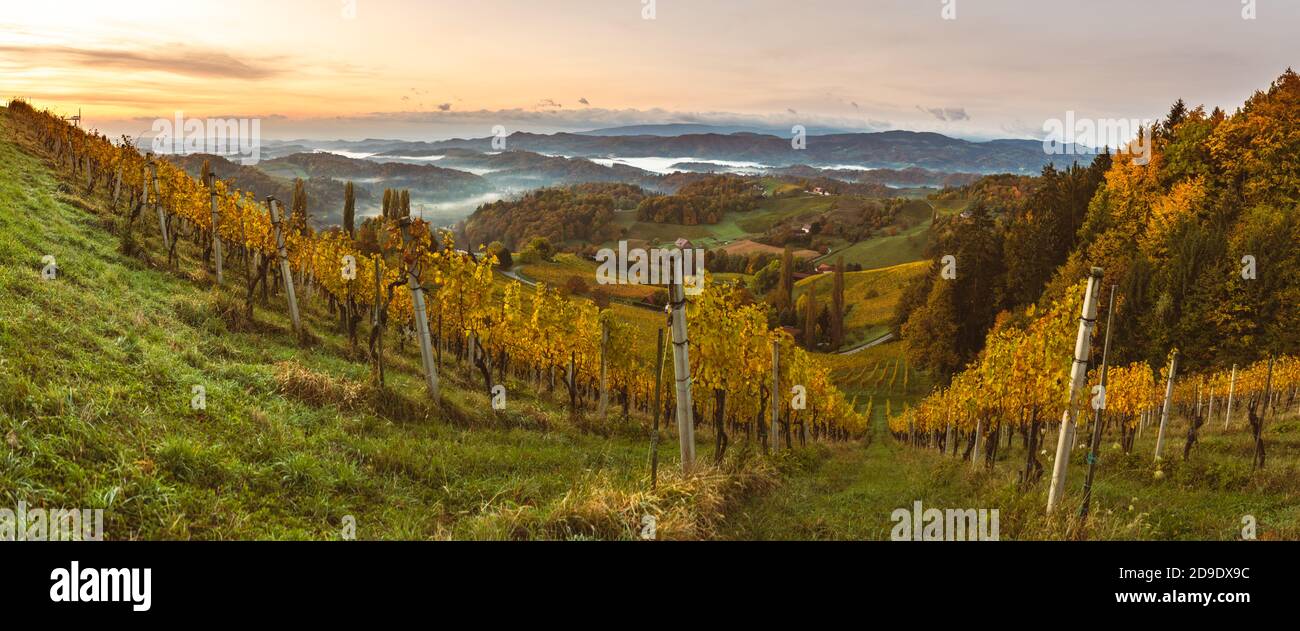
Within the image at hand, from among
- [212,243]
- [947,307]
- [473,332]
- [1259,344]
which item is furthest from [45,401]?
[947,307]

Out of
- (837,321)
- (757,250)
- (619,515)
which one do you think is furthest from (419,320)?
(757,250)

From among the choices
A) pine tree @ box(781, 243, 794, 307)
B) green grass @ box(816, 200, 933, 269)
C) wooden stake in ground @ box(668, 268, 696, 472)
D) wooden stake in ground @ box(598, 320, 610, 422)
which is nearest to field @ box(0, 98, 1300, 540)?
wooden stake in ground @ box(668, 268, 696, 472)

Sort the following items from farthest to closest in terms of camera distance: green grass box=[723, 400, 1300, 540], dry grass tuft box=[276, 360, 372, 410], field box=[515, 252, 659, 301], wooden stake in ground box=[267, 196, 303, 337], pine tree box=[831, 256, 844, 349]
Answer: field box=[515, 252, 659, 301] < pine tree box=[831, 256, 844, 349] < wooden stake in ground box=[267, 196, 303, 337] < dry grass tuft box=[276, 360, 372, 410] < green grass box=[723, 400, 1300, 540]

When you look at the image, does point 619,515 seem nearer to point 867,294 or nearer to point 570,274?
point 867,294

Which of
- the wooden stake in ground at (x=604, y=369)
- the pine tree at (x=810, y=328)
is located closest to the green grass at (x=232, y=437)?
the wooden stake in ground at (x=604, y=369)

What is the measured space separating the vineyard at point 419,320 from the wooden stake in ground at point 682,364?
1.54ft

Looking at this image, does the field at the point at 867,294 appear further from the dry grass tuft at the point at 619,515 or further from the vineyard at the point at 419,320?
the dry grass tuft at the point at 619,515

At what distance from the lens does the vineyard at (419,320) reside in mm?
15250

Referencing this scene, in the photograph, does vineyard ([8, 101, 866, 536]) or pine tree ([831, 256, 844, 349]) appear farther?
pine tree ([831, 256, 844, 349])

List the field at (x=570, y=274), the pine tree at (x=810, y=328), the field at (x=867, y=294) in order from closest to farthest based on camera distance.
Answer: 1. the pine tree at (x=810, y=328)
2. the field at (x=867, y=294)
3. the field at (x=570, y=274)

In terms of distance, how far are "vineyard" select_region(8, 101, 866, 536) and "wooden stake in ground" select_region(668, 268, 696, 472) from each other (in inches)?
18.5

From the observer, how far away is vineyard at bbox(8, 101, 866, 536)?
15250 millimetres

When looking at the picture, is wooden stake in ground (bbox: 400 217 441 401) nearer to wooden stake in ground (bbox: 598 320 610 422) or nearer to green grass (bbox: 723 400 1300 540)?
wooden stake in ground (bbox: 598 320 610 422)

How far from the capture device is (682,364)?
9.42 m
